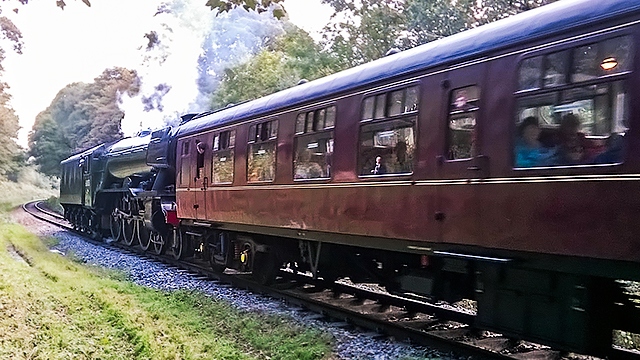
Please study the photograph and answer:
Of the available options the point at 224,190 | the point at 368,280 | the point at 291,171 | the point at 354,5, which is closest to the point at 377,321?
the point at 368,280

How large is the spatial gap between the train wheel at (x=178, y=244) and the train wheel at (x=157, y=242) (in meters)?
0.75

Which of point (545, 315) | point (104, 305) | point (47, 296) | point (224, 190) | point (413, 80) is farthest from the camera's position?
point (224, 190)

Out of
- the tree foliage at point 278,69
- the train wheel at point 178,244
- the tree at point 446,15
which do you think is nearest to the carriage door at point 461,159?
the train wheel at point 178,244

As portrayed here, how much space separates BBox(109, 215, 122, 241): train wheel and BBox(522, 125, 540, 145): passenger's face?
1537 centimetres

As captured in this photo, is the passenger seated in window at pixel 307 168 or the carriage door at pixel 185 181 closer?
the passenger seated in window at pixel 307 168

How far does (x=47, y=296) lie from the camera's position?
8555 millimetres

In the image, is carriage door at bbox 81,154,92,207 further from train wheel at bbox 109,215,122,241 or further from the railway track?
the railway track

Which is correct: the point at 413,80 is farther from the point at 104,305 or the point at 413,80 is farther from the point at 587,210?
the point at 104,305

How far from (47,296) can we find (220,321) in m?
2.68

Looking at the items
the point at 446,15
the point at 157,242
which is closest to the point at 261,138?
the point at 157,242

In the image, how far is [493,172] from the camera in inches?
200

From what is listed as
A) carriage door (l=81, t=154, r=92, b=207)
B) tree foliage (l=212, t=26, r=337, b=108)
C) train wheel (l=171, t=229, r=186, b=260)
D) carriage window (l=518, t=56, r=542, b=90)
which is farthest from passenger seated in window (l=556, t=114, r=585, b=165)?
carriage door (l=81, t=154, r=92, b=207)

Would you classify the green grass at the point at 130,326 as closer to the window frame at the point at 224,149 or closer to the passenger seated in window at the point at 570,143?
the window frame at the point at 224,149

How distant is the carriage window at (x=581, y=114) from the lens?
4.19 metres
